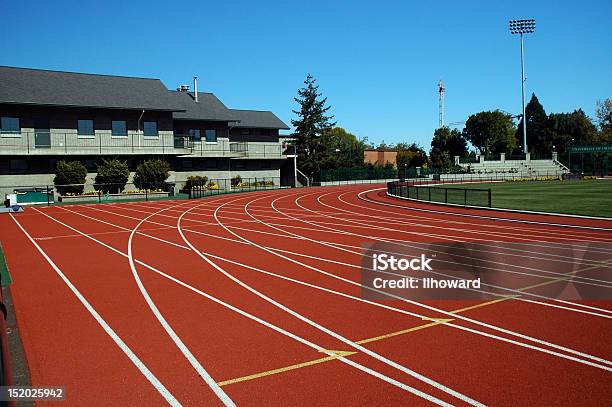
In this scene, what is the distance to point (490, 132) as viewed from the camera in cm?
11006

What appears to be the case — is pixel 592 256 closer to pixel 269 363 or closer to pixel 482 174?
pixel 269 363

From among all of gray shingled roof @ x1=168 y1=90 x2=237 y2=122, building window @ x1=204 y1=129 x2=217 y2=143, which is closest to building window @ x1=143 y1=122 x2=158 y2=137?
gray shingled roof @ x1=168 y1=90 x2=237 y2=122

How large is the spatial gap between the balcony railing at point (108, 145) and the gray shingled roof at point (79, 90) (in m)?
2.66

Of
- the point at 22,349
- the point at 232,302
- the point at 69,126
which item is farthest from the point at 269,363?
the point at 69,126

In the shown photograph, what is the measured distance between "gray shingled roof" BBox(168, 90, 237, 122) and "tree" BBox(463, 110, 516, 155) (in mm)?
74964

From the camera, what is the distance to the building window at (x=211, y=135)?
2024 inches

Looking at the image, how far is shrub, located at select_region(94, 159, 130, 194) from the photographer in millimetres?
40375

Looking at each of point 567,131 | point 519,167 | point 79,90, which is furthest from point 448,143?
point 79,90

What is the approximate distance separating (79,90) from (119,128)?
483 cm

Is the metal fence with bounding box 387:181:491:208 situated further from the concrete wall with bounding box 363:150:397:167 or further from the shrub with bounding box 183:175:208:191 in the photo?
the concrete wall with bounding box 363:150:397:167

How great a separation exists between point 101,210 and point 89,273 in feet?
66.8

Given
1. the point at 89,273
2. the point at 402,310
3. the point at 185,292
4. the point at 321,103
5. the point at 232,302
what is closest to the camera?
the point at 402,310

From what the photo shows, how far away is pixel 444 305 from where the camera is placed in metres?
9.12

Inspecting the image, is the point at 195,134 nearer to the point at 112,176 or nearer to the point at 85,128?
the point at 85,128
